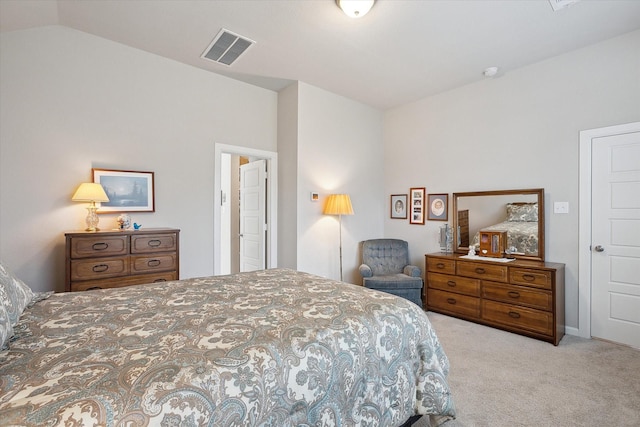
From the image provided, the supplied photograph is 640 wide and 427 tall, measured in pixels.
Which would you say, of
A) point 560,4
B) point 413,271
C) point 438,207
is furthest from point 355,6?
point 413,271

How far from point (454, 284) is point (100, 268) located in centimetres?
375

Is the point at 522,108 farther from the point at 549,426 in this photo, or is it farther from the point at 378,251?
the point at 549,426

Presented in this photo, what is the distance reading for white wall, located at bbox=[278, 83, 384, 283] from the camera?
4043 millimetres

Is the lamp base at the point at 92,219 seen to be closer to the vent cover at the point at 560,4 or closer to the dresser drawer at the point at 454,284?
the dresser drawer at the point at 454,284

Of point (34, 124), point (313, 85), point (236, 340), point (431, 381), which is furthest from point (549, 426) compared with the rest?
point (34, 124)

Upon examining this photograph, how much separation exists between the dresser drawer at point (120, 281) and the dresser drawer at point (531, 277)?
3525mm

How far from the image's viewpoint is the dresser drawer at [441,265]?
3.73 m

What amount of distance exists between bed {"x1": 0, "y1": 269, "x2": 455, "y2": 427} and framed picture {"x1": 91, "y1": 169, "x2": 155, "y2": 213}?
5.30 ft

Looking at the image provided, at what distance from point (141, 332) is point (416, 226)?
13.3 ft

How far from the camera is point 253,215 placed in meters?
4.66

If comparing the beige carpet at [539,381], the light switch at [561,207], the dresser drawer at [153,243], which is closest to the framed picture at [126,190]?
the dresser drawer at [153,243]

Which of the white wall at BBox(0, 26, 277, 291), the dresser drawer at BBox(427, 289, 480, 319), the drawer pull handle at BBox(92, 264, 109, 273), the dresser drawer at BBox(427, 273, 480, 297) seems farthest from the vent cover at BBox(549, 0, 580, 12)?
the drawer pull handle at BBox(92, 264, 109, 273)

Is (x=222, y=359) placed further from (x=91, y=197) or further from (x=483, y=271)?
(x=483, y=271)

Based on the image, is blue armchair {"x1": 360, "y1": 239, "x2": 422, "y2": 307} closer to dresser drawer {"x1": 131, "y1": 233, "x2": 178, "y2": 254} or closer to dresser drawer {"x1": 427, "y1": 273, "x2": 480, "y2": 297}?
dresser drawer {"x1": 427, "y1": 273, "x2": 480, "y2": 297}
